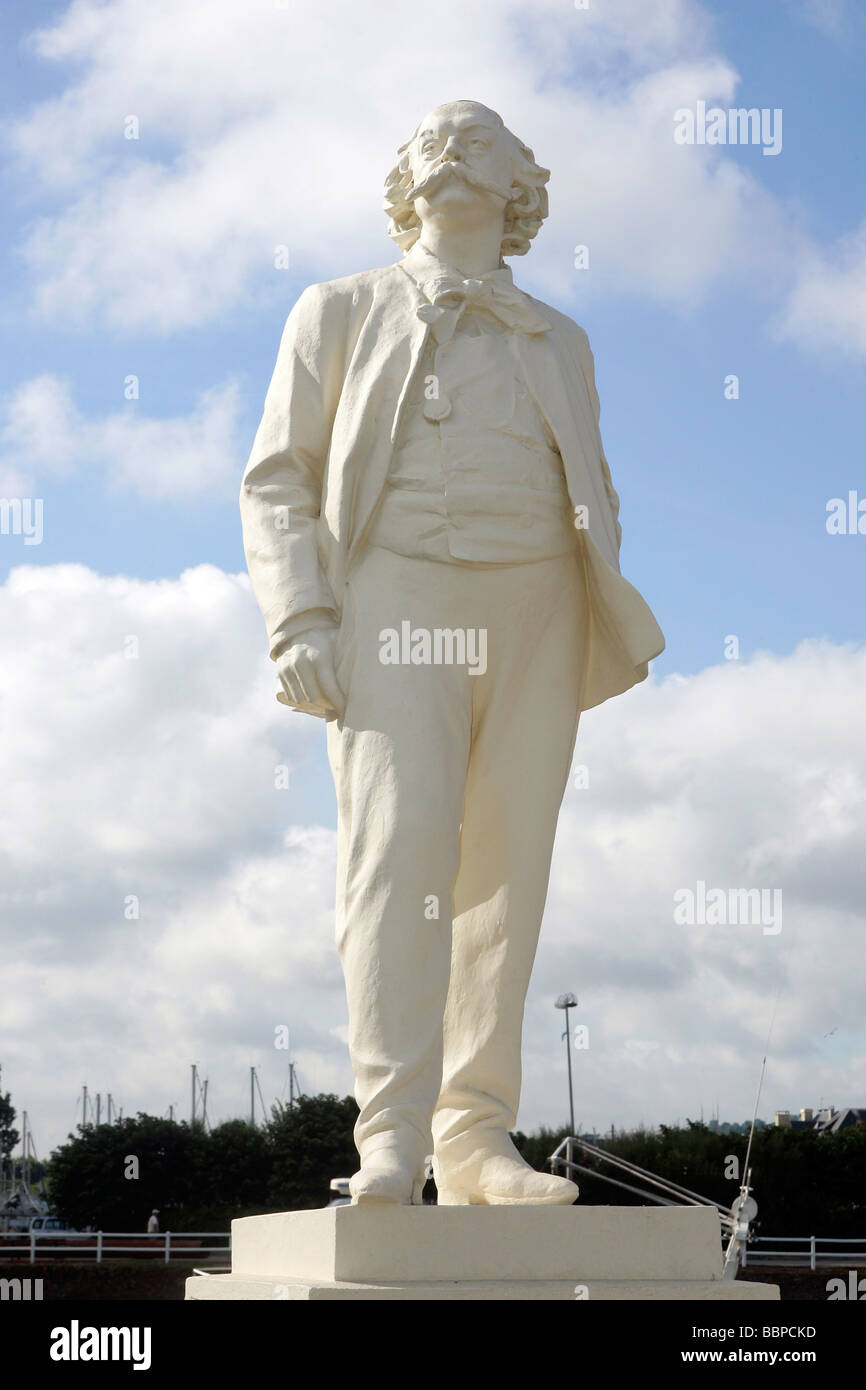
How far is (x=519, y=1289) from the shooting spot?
15.3 ft

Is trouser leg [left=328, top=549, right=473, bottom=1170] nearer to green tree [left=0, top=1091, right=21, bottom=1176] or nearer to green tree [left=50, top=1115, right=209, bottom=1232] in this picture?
green tree [left=50, top=1115, right=209, bottom=1232]

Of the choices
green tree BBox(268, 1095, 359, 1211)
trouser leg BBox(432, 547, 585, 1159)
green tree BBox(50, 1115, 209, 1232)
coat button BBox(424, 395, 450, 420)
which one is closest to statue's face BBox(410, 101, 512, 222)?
coat button BBox(424, 395, 450, 420)

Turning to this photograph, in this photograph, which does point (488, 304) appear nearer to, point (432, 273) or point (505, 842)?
point (432, 273)

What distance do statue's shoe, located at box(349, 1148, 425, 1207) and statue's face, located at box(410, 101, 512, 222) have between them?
3450 millimetres

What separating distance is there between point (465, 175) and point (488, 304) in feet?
1.59

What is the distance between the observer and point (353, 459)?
5676 mm

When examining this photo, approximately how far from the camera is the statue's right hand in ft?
17.9

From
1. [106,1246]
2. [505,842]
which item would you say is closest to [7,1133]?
[106,1246]

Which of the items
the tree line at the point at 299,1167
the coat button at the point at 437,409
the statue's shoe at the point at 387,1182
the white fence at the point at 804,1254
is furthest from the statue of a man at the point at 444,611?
the tree line at the point at 299,1167

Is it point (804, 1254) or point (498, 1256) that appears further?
point (804, 1254)

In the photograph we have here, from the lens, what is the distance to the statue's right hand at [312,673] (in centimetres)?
546

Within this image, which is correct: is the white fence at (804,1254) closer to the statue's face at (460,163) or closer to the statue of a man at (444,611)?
the statue of a man at (444,611)

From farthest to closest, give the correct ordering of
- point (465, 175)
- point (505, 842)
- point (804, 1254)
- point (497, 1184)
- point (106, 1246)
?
1. point (106, 1246)
2. point (804, 1254)
3. point (465, 175)
4. point (505, 842)
5. point (497, 1184)

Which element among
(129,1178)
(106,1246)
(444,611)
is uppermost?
(444,611)
